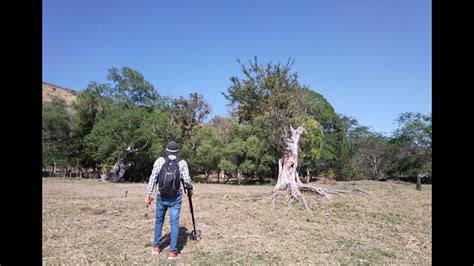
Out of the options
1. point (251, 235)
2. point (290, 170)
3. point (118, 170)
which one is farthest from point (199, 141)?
point (251, 235)

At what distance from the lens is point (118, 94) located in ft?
108

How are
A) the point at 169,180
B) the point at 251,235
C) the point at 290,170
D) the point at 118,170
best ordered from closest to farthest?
the point at 169,180, the point at 251,235, the point at 290,170, the point at 118,170

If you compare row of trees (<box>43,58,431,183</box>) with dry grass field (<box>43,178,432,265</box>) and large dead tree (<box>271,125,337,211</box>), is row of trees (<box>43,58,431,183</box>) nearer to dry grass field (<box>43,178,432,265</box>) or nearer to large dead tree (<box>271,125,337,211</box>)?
large dead tree (<box>271,125,337,211</box>)

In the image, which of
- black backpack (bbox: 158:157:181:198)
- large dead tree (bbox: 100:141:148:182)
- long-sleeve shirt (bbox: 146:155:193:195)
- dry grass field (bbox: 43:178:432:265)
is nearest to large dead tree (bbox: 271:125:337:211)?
dry grass field (bbox: 43:178:432:265)

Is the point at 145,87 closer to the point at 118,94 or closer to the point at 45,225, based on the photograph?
the point at 118,94

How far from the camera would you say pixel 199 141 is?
3338cm

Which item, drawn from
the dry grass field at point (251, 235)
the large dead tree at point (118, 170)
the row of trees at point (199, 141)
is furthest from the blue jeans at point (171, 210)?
the large dead tree at point (118, 170)

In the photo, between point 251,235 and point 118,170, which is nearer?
point 251,235

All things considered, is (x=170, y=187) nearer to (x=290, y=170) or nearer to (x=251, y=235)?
(x=251, y=235)

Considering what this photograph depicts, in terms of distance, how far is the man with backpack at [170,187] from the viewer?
4.62 meters

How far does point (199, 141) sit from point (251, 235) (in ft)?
91.3

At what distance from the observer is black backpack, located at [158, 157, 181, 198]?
4.61m
